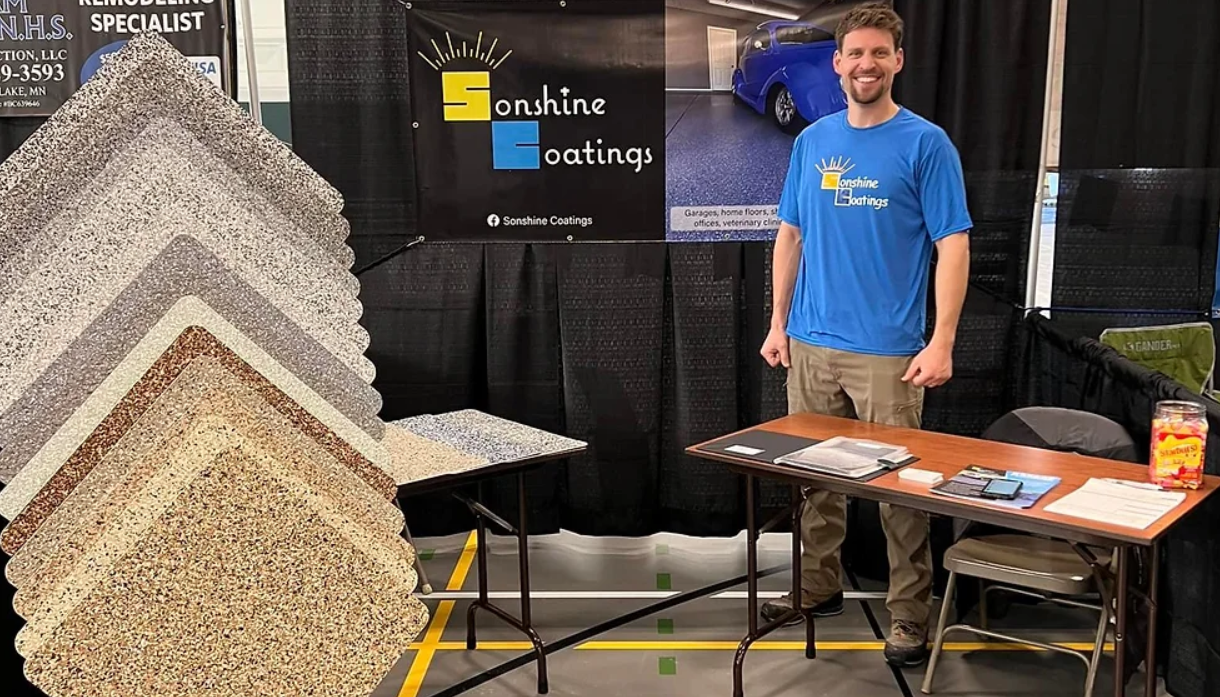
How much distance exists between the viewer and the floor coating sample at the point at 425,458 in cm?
238

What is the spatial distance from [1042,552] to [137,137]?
7.83 feet

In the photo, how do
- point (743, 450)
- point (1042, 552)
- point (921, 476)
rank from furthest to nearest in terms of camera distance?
point (1042, 552) → point (743, 450) → point (921, 476)

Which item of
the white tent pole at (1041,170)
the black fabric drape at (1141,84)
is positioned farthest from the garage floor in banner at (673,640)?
the black fabric drape at (1141,84)

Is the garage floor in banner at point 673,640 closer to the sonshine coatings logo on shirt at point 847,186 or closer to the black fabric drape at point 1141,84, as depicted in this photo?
the sonshine coatings logo on shirt at point 847,186

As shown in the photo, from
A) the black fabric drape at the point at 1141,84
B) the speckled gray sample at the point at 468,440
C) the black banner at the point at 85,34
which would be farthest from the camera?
the black banner at the point at 85,34

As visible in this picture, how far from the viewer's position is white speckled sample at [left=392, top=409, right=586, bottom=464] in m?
2.58

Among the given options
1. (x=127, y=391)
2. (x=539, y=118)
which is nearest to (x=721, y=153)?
(x=539, y=118)

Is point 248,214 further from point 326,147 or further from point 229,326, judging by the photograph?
point 326,147

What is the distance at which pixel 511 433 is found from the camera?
278 cm

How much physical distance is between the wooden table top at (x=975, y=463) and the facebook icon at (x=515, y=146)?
53.9 inches

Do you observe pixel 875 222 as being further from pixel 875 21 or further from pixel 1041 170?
pixel 1041 170

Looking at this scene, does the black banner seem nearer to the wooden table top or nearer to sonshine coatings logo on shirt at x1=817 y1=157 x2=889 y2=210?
sonshine coatings logo on shirt at x1=817 y1=157 x2=889 y2=210

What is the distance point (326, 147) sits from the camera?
3.46 m

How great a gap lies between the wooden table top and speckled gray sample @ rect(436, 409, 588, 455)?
0.40 metres
